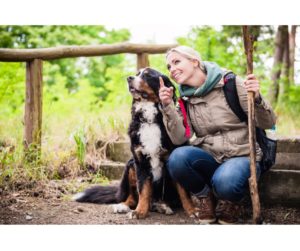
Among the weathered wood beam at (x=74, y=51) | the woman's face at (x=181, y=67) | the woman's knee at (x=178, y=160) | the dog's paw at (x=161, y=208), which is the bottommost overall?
the dog's paw at (x=161, y=208)

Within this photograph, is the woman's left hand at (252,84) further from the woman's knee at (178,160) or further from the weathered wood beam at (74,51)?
the weathered wood beam at (74,51)

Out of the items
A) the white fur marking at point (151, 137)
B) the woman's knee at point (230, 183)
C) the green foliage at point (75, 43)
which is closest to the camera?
A: the woman's knee at point (230, 183)

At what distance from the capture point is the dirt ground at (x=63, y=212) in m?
3.08

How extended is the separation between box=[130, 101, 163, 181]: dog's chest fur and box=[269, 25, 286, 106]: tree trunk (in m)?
2.70

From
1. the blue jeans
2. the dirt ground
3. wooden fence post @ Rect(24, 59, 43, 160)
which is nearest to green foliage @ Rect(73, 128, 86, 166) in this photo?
wooden fence post @ Rect(24, 59, 43, 160)

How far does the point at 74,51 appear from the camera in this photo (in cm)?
456

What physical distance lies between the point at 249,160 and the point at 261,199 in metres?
0.64

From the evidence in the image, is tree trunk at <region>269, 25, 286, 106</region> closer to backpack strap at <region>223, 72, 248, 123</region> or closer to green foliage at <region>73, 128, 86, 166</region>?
green foliage at <region>73, 128, 86, 166</region>

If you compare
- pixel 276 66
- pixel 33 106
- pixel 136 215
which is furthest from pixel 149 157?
pixel 276 66

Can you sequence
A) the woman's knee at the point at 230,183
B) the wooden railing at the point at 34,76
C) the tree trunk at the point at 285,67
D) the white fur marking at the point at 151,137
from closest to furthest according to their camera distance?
the woman's knee at the point at 230,183 → the white fur marking at the point at 151,137 → the wooden railing at the point at 34,76 → the tree trunk at the point at 285,67

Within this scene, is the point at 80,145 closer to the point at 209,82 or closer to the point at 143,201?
the point at 143,201

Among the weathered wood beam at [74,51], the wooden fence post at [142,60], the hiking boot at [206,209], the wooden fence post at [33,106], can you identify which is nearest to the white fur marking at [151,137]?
the hiking boot at [206,209]

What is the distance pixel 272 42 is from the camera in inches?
237

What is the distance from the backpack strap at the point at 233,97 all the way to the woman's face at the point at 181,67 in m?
0.26
